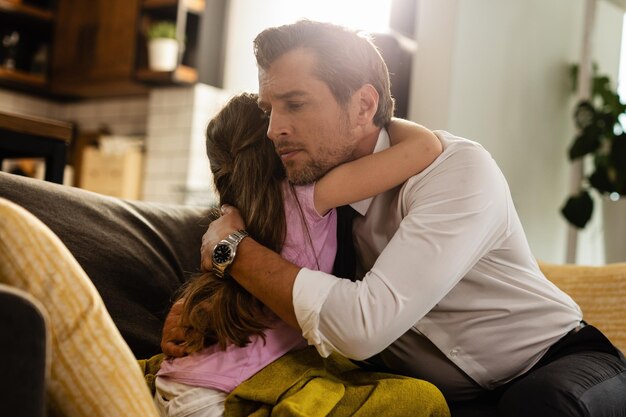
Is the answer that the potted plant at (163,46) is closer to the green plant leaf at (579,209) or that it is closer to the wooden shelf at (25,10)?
the wooden shelf at (25,10)

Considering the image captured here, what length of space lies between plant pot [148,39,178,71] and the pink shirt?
4398 mm

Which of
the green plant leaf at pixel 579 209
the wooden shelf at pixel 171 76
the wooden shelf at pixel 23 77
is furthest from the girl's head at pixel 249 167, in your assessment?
the wooden shelf at pixel 23 77

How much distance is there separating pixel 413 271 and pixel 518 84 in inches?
155

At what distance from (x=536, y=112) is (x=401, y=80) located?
1133mm

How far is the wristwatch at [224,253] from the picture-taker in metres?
1.47

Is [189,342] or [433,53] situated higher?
[433,53]

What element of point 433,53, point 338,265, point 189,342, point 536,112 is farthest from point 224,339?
point 536,112

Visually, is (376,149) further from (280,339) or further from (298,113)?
(280,339)

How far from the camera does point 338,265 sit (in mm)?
1651

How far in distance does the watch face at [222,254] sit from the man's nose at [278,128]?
264 millimetres

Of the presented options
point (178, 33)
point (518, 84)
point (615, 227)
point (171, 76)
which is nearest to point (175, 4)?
point (178, 33)

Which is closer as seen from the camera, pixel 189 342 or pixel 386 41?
pixel 189 342

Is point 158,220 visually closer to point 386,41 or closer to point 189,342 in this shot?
point 189,342

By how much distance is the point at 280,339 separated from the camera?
1506 millimetres
